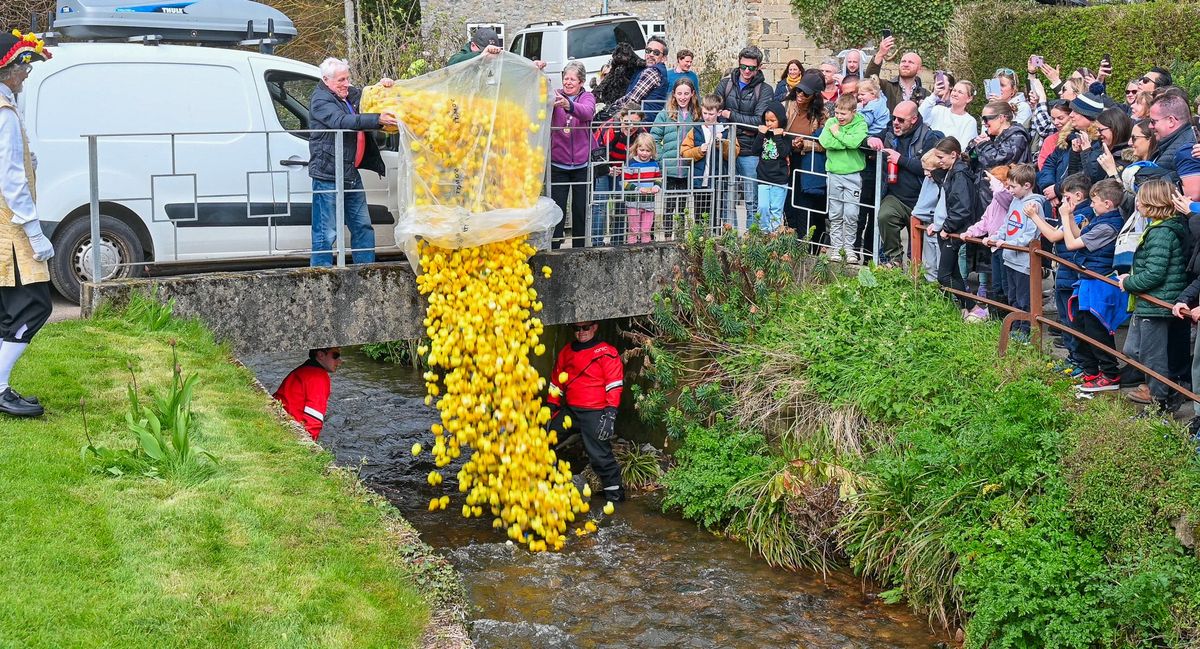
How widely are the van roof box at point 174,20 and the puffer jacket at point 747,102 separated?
4.04 m

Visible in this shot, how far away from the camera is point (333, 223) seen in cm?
914

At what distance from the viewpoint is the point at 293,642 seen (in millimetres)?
4699

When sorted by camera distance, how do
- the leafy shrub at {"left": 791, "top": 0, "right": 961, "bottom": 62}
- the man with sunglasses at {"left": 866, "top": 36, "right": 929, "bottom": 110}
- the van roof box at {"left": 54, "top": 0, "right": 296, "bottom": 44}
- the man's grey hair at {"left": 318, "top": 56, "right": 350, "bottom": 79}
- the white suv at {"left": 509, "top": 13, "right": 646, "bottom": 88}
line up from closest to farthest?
the man's grey hair at {"left": 318, "top": 56, "right": 350, "bottom": 79} < the van roof box at {"left": 54, "top": 0, "right": 296, "bottom": 44} < the man with sunglasses at {"left": 866, "top": 36, "right": 929, "bottom": 110} < the white suv at {"left": 509, "top": 13, "right": 646, "bottom": 88} < the leafy shrub at {"left": 791, "top": 0, "right": 961, "bottom": 62}

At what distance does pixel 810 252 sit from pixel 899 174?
114cm

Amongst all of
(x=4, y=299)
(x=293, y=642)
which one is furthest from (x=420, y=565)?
(x=4, y=299)

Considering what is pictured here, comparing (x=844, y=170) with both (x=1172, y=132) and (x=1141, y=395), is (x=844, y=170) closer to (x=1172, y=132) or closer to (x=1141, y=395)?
(x=1172, y=132)

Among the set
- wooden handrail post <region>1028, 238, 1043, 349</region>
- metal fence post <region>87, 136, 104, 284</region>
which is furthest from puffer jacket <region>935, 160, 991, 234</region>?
metal fence post <region>87, 136, 104, 284</region>

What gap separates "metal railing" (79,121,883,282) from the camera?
8.83m

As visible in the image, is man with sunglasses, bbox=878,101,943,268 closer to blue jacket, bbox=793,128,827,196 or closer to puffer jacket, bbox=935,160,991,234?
puffer jacket, bbox=935,160,991,234

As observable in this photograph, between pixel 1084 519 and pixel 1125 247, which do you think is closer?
pixel 1084 519

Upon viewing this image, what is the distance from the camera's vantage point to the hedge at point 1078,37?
1697 cm

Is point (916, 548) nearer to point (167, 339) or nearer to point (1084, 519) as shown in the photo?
point (1084, 519)

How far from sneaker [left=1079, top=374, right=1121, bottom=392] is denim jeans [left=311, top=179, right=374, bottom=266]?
205 inches

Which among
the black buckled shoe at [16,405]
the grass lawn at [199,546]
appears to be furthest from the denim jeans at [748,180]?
the black buckled shoe at [16,405]
